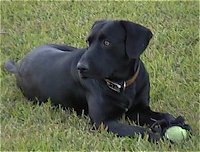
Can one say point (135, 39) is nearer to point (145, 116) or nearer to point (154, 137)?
point (145, 116)

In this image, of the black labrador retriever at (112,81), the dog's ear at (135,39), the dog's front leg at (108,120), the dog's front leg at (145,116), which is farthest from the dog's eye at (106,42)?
the dog's front leg at (145,116)

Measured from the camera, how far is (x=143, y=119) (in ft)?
15.0

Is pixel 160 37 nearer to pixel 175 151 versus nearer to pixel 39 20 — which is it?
pixel 39 20

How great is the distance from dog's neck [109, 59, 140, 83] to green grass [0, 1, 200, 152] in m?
0.44

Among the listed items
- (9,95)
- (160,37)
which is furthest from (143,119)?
(160,37)

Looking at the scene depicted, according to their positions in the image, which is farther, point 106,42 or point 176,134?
point 106,42

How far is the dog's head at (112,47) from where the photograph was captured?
170 inches

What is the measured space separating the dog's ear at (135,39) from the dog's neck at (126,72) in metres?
0.12

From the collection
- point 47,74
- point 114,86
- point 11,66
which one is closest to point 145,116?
point 114,86

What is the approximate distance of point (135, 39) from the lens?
4.45 metres

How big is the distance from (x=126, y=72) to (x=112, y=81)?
0.14 m

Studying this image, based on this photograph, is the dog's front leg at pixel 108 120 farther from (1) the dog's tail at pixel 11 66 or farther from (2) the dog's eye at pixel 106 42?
(1) the dog's tail at pixel 11 66

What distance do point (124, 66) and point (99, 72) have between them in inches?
10.4

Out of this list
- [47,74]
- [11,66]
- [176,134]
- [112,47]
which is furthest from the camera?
[11,66]
